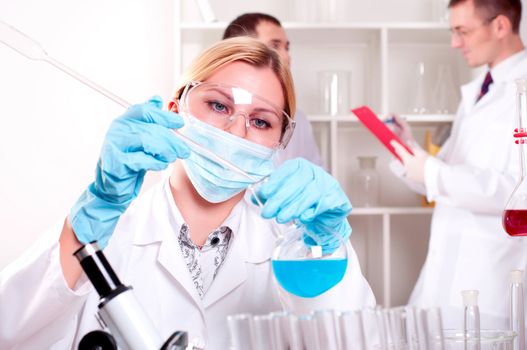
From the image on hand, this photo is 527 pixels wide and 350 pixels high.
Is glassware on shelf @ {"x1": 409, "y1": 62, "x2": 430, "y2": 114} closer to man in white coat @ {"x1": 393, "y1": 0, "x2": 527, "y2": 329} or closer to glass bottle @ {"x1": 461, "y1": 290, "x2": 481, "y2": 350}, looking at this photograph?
man in white coat @ {"x1": 393, "y1": 0, "x2": 527, "y2": 329}

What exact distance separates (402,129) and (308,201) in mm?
2095

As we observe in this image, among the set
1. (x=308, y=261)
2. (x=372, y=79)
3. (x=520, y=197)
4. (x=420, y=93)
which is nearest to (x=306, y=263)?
(x=308, y=261)

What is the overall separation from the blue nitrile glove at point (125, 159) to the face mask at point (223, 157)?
0.61 ft

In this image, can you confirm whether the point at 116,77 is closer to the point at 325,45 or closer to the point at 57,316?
the point at 325,45

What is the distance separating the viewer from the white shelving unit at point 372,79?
11.1ft

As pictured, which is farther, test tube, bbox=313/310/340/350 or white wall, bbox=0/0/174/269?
white wall, bbox=0/0/174/269

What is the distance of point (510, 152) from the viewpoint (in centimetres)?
257

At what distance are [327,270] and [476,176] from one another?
168cm

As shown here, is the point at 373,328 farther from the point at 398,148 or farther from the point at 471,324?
the point at 398,148

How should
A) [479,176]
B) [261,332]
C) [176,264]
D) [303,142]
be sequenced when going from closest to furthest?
[261,332]
[176,264]
[479,176]
[303,142]

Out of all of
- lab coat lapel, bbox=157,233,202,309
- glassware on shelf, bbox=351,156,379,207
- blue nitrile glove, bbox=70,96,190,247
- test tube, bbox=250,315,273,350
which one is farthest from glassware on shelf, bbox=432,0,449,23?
test tube, bbox=250,315,273,350

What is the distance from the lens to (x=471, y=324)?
830 millimetres

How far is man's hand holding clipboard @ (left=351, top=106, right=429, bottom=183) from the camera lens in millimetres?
2654

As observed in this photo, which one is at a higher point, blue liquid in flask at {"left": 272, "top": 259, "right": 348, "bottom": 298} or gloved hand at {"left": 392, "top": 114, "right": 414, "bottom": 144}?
gloved hand at {"left": 392, "top": 114, "right": 414, "bottom": 144}
